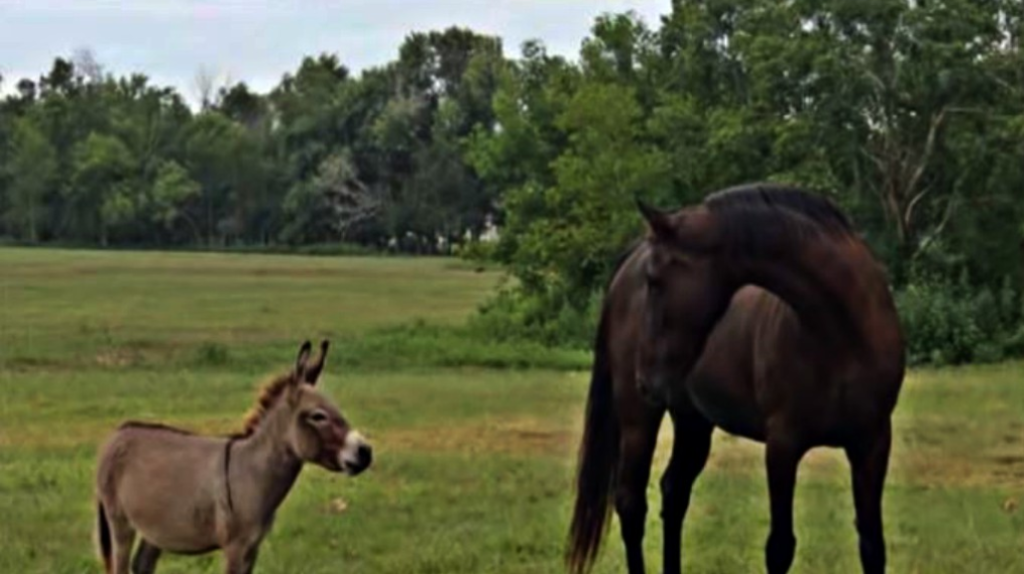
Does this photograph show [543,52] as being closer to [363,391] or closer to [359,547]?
[363,391]

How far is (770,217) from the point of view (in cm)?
611

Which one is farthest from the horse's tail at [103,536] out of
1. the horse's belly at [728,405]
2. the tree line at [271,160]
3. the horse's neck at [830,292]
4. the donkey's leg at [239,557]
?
the tree line at [271,160]

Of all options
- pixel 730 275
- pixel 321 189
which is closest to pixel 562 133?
pixel 730 275

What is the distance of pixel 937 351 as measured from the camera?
2562 cm

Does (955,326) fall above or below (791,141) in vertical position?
below

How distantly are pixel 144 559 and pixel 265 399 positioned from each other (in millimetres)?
1031

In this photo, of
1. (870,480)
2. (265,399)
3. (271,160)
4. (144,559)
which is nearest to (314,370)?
(265,399)

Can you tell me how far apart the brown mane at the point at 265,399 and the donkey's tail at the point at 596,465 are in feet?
6.31

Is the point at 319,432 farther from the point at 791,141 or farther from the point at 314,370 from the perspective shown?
the point at 791,141

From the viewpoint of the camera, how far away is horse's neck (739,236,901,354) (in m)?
6.08

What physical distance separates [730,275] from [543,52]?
2954 centimetres

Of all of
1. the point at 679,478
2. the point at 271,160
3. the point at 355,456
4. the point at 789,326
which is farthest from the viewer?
the point at 271,160

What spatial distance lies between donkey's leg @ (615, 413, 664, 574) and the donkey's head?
67.9 inches

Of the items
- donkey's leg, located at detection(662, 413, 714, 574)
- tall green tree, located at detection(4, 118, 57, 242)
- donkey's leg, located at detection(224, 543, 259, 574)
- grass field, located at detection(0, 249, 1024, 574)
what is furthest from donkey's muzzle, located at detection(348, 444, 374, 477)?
tall green tree, located at detection(4, 118, 57, 242)
